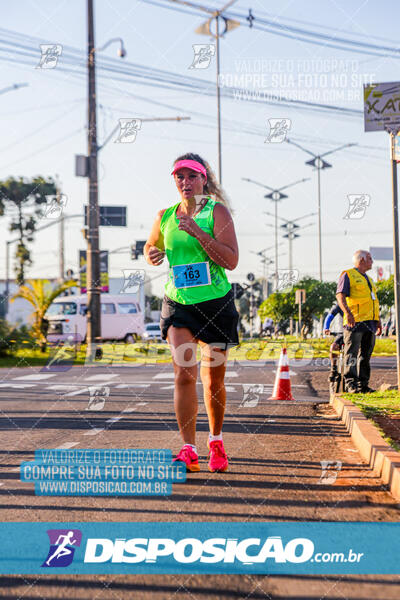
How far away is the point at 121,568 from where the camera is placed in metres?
3.01

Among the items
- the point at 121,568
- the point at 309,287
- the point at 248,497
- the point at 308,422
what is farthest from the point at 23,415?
the point at 309,287

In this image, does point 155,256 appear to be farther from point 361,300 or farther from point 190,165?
point 361,300

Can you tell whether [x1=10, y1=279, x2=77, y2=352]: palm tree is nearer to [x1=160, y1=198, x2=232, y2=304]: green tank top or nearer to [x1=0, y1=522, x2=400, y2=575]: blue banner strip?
[x1=160, y1=198, x2=232, y2=304]: green tank top

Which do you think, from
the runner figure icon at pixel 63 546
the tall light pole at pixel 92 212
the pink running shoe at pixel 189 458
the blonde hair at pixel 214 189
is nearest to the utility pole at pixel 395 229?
the blonde hair at pixel 214 189

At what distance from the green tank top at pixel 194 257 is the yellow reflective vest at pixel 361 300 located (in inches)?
182

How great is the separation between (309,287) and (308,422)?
129 ft

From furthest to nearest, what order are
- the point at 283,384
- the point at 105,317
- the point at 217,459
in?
the point at 105,317, the point at 283,384, the point at 217,459

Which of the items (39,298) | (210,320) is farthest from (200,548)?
(39,298)

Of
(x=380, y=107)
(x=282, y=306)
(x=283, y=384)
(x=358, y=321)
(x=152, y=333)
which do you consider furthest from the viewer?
(x=282, y=306)

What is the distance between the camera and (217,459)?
477cm

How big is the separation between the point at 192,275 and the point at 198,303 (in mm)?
176

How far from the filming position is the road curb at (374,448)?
4.35 meters

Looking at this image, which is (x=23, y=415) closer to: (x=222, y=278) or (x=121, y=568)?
(x=222, y=278)

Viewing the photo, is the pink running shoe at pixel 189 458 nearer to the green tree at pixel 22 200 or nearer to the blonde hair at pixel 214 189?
the blonde hair at pixel 214 189
